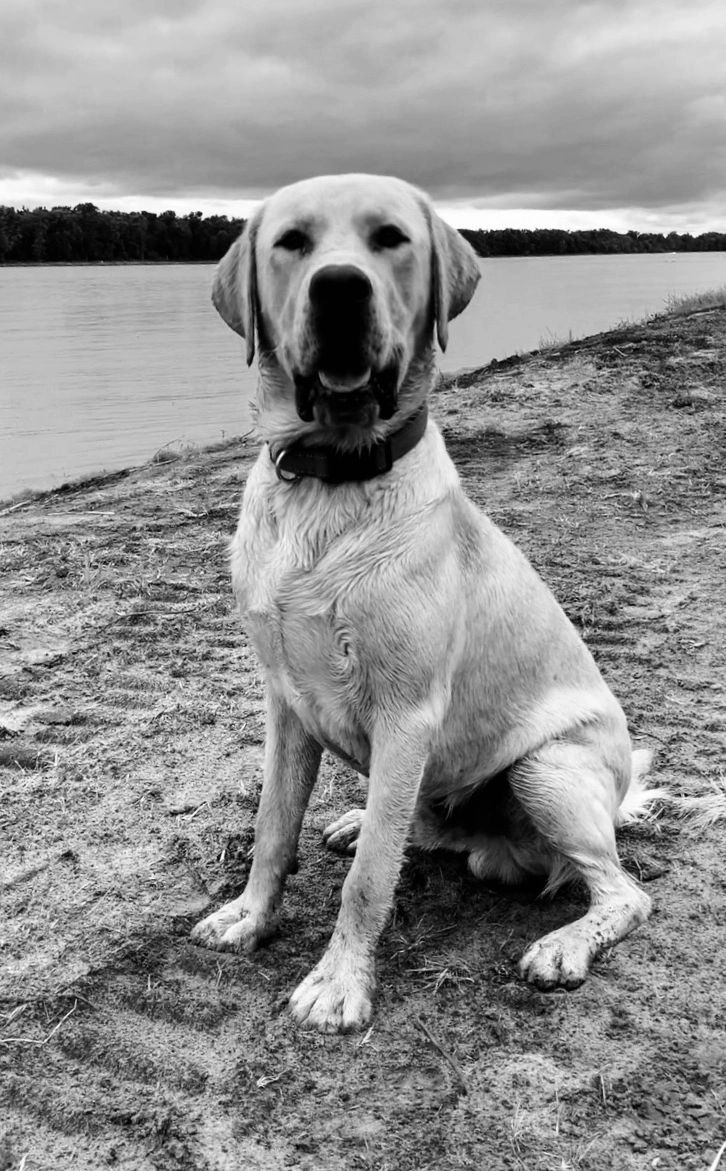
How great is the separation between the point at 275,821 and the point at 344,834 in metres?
0.50

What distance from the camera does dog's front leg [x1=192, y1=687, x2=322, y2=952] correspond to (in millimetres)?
3078

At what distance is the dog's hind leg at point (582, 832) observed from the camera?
9.73 ft

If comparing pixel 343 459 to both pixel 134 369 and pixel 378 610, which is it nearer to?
pixel 378 610

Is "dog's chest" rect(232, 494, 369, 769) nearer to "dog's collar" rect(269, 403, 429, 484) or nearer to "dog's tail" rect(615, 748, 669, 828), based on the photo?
"dog's collar" rect(269, 403, 429, 484)

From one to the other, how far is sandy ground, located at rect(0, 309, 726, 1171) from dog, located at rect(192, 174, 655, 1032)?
0.52 ft

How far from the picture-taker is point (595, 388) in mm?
10102

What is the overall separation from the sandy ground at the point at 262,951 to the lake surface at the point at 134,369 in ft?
4.91

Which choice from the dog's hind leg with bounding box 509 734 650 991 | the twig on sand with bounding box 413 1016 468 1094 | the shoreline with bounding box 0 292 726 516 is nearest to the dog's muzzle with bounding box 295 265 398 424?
the dog's hind leg with bounding box 509 734 650 991

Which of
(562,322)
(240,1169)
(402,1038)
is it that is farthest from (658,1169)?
(562,322)

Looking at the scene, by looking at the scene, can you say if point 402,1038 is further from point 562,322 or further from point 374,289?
point 562,322

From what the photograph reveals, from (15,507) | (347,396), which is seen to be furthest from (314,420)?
(15,507)

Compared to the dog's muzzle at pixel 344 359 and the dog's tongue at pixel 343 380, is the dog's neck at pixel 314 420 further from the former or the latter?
the dog's tongue at pixel 343 380

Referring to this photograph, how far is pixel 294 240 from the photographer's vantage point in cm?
280

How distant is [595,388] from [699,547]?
4.06 meters
